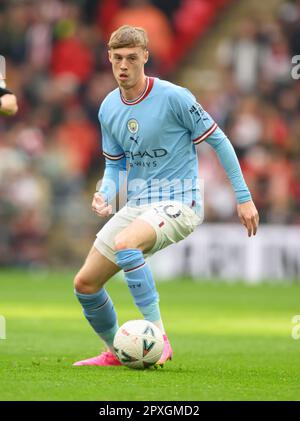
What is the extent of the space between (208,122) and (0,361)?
7.76 ft

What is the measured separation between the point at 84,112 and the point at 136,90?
13.9m

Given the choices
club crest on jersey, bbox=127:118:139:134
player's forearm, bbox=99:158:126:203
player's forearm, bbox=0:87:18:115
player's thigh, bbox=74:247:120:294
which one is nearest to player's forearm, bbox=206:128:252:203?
club crest on jersey, bbox=127:118:139:134

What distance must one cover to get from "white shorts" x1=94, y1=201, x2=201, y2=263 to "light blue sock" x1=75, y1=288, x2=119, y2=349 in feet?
1.19

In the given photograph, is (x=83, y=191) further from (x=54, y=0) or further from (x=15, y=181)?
(x=54, y=0)

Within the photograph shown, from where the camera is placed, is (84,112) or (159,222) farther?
(84,112)

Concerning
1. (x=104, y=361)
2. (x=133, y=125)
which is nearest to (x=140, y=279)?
(x=104, y=361)

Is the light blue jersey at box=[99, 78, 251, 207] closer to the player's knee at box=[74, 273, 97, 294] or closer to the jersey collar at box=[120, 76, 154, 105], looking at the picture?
the jersey collar at box=[120, 76, 154, 105]

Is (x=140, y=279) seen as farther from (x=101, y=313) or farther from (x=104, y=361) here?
(x=104, y=361)

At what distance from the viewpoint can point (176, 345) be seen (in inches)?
405

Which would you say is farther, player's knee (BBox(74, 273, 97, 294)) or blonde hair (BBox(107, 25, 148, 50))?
player's knee (BBox(74, 273, 97, 294))

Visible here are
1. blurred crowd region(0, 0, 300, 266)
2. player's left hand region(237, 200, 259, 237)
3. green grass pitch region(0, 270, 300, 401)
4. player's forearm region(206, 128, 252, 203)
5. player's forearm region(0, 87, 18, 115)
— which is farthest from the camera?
blurred crowd region(0, 0, 300, 266)

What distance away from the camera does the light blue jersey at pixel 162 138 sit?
26.8 feet

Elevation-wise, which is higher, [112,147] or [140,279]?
[112,147]

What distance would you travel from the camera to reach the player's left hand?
7.90 m
